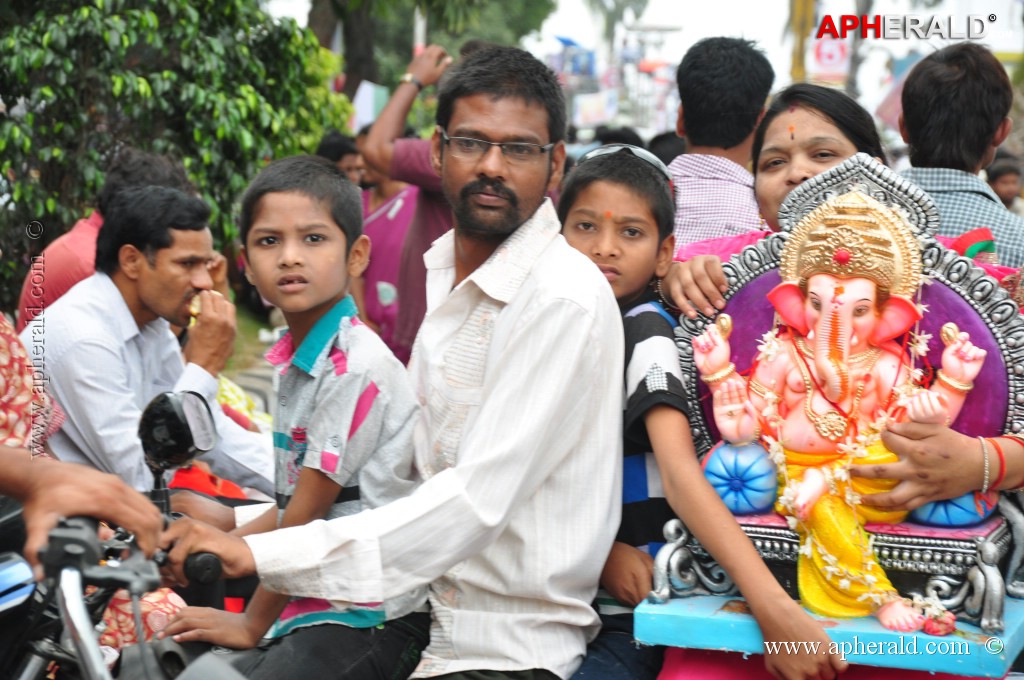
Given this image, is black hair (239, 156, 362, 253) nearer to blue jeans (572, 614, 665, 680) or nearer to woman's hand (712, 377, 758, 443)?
woman's hand (712, 377, 758, 443)

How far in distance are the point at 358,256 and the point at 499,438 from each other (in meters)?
0.91

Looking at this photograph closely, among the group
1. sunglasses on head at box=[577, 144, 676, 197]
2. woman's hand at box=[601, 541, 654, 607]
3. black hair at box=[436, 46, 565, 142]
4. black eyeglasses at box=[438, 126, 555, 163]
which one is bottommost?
woman's hand at box=[601, 541, 654, 607]

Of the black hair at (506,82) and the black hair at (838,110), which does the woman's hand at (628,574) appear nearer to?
the black hair at (506,82)

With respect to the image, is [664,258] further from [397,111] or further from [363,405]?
[397,111]

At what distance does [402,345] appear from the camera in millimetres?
5324

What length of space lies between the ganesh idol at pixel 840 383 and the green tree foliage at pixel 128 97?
14.3 ft

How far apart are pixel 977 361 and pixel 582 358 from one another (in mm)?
803

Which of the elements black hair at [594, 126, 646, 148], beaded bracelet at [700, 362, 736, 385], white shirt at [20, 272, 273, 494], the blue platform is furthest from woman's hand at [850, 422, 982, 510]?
black hair at [594, 126, 646, 148]

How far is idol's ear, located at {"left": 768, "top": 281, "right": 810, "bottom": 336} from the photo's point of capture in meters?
2.38

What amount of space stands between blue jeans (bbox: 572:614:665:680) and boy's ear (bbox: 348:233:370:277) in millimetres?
1080

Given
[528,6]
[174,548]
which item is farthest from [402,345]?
[528,6]

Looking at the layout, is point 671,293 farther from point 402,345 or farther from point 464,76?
point 402,345

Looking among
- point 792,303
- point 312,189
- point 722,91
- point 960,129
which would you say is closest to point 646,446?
point 792,303

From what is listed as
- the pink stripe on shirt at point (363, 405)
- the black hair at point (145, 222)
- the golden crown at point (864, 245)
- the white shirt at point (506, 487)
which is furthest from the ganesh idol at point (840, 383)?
the black hair at point (145, 222)
